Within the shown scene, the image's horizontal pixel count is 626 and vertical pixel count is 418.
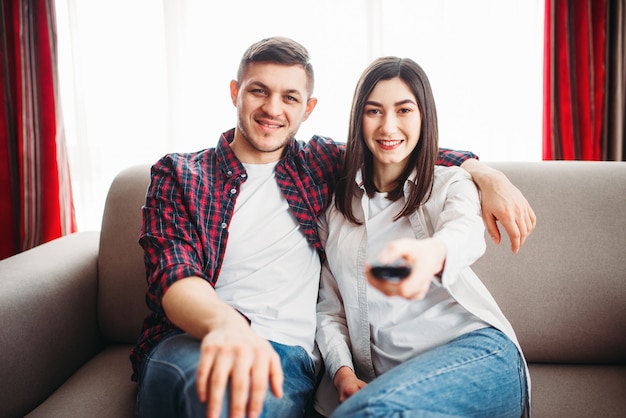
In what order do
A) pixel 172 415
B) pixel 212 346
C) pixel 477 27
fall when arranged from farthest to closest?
1. pixel 477 27
2. pixel 172 415
3. pixel 212 346

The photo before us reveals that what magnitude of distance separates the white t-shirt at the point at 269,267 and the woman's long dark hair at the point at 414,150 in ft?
0.57

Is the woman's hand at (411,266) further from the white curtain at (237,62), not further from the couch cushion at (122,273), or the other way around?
the white curtain at (237,62)

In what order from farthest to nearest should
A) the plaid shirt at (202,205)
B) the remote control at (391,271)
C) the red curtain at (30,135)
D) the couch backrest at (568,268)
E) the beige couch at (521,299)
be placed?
the red curtain at (30,135) → the couch backrest at (568,268) → the beige couch at (521,299) → the plaid shirt at (202,205) → the remote control at (391,271)

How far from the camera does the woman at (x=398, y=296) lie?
0.95 metres

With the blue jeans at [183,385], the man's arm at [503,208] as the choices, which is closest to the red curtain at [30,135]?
the blue jeans at [183,385]

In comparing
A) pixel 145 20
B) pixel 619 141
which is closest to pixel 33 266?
pixel 145 20

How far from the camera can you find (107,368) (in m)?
1.35

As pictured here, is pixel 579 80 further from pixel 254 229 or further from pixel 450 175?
pixel 254 229

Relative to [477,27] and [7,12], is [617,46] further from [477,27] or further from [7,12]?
[7,12]

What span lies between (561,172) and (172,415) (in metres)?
1.28

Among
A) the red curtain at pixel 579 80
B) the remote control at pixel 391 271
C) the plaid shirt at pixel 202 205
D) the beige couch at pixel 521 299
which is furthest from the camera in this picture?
the red curtain at pixel 579 80

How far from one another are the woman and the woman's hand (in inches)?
7.0

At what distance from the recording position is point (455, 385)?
903mm

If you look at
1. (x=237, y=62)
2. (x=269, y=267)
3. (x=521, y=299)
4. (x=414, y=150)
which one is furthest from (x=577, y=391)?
(x=237, y=62)
